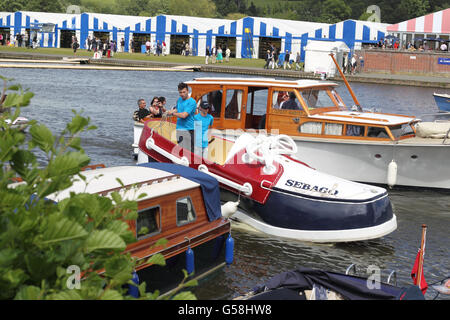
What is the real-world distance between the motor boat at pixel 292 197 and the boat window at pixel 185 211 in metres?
2.56

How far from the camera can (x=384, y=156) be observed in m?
17.2

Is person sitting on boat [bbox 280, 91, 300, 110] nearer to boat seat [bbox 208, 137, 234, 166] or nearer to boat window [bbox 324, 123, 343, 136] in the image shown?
boat window [bbox 324, 123, 343, 136]

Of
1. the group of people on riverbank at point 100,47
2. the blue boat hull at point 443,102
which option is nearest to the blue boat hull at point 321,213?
the blue boat hull at point 443,102

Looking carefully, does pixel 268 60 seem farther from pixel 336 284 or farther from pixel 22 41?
pixel 336 284

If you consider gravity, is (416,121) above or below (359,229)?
above

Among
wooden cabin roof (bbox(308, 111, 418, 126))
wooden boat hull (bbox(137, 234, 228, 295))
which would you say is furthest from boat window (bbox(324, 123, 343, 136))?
wooden boat hull (bbox(137, 234, 228, 295))

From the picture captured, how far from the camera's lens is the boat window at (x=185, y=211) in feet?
33.4

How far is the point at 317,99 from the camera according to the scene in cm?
1803

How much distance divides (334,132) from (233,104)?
114 inches

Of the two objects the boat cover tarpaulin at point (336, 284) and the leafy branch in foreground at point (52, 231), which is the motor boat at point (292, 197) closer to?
the boat cover tarpaulin at point (336, 284)

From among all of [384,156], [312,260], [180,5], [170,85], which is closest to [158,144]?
[312,260]

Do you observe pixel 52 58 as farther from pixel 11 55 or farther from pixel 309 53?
pixel 309 53


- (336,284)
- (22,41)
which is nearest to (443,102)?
(336,284)

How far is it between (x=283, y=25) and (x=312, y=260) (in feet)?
197
